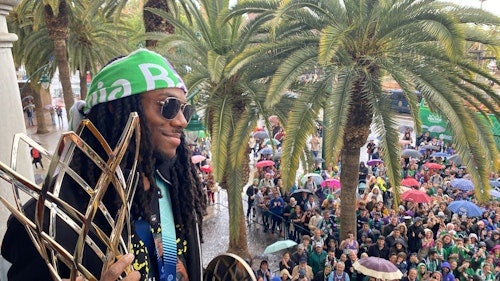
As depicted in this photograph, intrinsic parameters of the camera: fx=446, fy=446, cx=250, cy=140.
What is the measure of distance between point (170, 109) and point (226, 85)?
7.50m

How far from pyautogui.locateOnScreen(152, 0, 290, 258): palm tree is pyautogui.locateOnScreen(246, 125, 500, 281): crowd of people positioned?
4.42 feet

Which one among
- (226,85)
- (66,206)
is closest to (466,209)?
(226,85)

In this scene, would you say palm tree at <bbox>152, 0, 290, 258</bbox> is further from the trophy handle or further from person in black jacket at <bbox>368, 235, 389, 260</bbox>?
the trophy handle

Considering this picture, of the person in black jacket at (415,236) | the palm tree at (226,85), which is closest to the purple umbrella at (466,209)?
the person in black jacket at (415,236)

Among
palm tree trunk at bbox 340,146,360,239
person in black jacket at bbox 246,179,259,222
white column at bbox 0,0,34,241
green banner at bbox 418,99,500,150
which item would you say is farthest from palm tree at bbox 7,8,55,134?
green banner at bbox 418,99,500,150

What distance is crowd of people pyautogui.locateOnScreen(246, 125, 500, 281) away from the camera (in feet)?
27.9

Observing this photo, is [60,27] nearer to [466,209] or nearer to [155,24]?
[155,24]

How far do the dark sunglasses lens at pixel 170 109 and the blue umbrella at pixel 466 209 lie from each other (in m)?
11.1

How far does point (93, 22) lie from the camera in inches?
611

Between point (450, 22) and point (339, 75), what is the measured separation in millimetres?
1874

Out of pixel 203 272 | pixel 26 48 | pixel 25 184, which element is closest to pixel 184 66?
pixel 203 272

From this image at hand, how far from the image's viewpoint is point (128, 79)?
1580 millimetres

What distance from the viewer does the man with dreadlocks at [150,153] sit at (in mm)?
1567

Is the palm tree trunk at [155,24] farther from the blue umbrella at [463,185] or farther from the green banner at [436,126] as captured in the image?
the green banner at [436,126]
